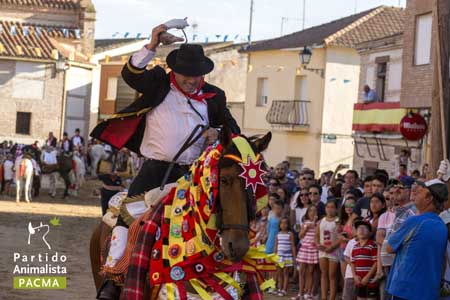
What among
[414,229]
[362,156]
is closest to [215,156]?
[414,229]

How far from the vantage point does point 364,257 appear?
1297 centimetres


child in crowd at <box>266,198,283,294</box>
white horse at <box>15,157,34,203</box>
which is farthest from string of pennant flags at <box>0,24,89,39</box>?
child in crowd at <box>266,198,283,294</box>

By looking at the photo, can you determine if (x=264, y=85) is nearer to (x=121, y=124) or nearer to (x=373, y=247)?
(x=373, y=247)

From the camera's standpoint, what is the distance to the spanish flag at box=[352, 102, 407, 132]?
30328 mm

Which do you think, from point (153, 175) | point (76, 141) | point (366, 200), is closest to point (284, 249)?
point (366, 200)

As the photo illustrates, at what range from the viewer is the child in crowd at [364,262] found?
1273cm

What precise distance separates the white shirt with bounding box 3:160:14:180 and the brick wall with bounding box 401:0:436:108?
15396 millimetres

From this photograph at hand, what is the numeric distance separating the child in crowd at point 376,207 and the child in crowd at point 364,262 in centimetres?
18

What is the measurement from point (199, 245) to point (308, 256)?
8.58m

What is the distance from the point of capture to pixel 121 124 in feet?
27.3

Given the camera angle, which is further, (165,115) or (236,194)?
(165,115)

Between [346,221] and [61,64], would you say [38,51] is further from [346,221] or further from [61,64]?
[346,221]

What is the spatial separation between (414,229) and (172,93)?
2812 millimetres

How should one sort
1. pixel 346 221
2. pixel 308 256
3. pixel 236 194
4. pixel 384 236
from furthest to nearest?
pixel 308 256, pixel 346 221, pixel 384 236, pixel 236 194
